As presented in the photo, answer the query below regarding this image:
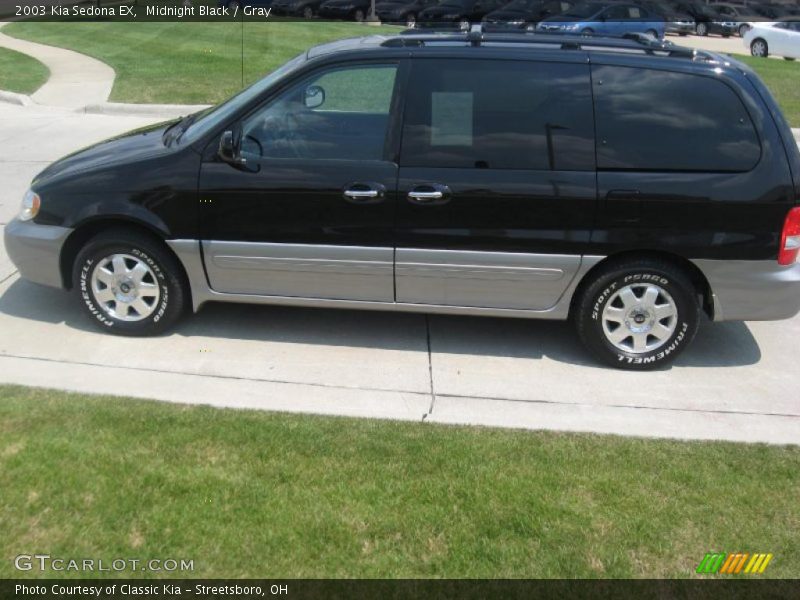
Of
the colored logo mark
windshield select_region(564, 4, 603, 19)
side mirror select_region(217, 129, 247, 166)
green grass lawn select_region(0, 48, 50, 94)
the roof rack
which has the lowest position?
green grass lawn select_region(0, 48, 50, 94)

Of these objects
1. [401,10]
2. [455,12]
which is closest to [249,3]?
[401,10]

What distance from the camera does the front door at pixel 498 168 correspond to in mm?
4836

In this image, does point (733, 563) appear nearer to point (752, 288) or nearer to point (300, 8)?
point (752, 288)

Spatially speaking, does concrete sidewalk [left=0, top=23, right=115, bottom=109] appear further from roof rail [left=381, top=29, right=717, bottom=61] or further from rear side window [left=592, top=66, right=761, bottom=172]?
rear side window [left=592, top=66, right=761, bottom=172]

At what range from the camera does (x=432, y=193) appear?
4.85 meters

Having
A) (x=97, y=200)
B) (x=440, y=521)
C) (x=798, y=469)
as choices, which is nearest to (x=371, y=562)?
(x=440, y=521)

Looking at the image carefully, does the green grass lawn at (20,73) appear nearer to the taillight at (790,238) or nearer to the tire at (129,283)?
the tire at (129,283)

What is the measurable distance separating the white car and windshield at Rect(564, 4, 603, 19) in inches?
207

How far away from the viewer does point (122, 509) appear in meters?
3.54

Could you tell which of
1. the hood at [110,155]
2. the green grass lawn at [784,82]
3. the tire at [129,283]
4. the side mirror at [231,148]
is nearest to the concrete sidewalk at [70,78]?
the hood at [110,155]

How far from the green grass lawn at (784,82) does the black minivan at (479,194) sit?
30.1 feet

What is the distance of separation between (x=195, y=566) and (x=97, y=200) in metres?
2.70

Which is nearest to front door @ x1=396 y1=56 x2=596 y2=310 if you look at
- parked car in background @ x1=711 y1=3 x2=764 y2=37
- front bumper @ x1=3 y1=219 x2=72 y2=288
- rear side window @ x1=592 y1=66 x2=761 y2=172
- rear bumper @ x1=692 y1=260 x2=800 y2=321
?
rear side window @ x1=592 y1=66 x2=761 y2=172

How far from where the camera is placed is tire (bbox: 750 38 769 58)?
2539 cm
